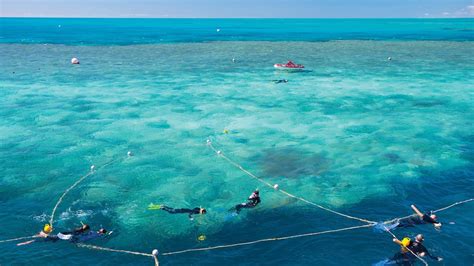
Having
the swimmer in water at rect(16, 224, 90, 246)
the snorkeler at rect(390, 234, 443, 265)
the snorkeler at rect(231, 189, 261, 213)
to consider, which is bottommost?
the snorkeler at rect(390, 234, 443, 265)

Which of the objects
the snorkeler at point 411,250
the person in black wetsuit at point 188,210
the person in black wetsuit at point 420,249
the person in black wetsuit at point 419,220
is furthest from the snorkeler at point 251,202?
the person in black wetsuit at point 420,249

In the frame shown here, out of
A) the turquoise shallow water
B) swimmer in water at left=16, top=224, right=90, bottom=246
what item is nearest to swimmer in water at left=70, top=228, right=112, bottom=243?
swimmer in water at left=16, top=224, right=90, bottom=246

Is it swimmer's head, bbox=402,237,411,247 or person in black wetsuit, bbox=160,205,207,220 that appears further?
person in black wetsuit, bbox=160,205,207,220

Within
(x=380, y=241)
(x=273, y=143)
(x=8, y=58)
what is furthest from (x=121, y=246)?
(x=8, y=58)

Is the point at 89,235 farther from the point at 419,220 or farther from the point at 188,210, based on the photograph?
the point at 419,220

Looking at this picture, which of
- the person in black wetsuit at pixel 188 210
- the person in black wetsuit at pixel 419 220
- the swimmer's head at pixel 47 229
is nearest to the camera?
the swimmer's head at pixel 47 229

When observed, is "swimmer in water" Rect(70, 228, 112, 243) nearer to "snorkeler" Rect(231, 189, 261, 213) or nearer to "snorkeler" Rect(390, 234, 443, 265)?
"snorkeler" Rect(231, 189, 261, 213)

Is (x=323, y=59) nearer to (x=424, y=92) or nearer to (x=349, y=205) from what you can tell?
(x=424, y=92)

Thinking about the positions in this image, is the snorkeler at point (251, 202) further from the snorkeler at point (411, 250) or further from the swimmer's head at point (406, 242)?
the swimmer's head at point (406, 242)

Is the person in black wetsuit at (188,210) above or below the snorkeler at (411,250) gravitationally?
above

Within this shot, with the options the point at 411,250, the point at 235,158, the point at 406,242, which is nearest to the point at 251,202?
the point at 235,158
